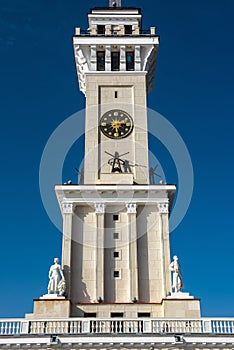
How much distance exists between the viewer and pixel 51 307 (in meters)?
37.7

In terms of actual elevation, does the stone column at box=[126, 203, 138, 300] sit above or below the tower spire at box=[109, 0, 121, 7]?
below

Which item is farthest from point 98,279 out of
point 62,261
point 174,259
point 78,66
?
point 78,66

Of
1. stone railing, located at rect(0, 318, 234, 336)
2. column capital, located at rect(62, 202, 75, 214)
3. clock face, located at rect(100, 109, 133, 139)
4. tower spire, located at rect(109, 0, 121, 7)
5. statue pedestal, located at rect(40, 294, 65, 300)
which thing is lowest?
stone railing, located at rect(0, 318, 234, 336)

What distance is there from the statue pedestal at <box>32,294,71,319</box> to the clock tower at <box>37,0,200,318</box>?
15.5 inches

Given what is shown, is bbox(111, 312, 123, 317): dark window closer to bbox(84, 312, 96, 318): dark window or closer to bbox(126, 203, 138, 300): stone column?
bbox(84, 312, 96, 318): dark window

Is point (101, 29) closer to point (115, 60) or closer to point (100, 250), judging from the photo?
point (115, 60)

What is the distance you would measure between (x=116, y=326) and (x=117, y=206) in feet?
39.0

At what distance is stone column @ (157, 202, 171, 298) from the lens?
40719mm

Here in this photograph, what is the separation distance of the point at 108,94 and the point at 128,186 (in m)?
10.7

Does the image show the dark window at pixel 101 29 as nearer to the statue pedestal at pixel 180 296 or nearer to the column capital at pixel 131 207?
the column capital at pixel 131 207

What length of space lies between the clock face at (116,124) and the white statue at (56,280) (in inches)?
527

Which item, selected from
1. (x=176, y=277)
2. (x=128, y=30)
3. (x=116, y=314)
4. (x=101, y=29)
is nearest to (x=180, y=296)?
(x=176, y=277)

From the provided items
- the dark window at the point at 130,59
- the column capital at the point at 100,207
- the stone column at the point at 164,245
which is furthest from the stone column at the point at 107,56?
the stone column at the point at 164,245

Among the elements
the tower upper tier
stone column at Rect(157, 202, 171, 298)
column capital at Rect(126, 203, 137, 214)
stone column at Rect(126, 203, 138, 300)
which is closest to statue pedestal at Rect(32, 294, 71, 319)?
stone column at Rect(126, 203, 138, 300)
